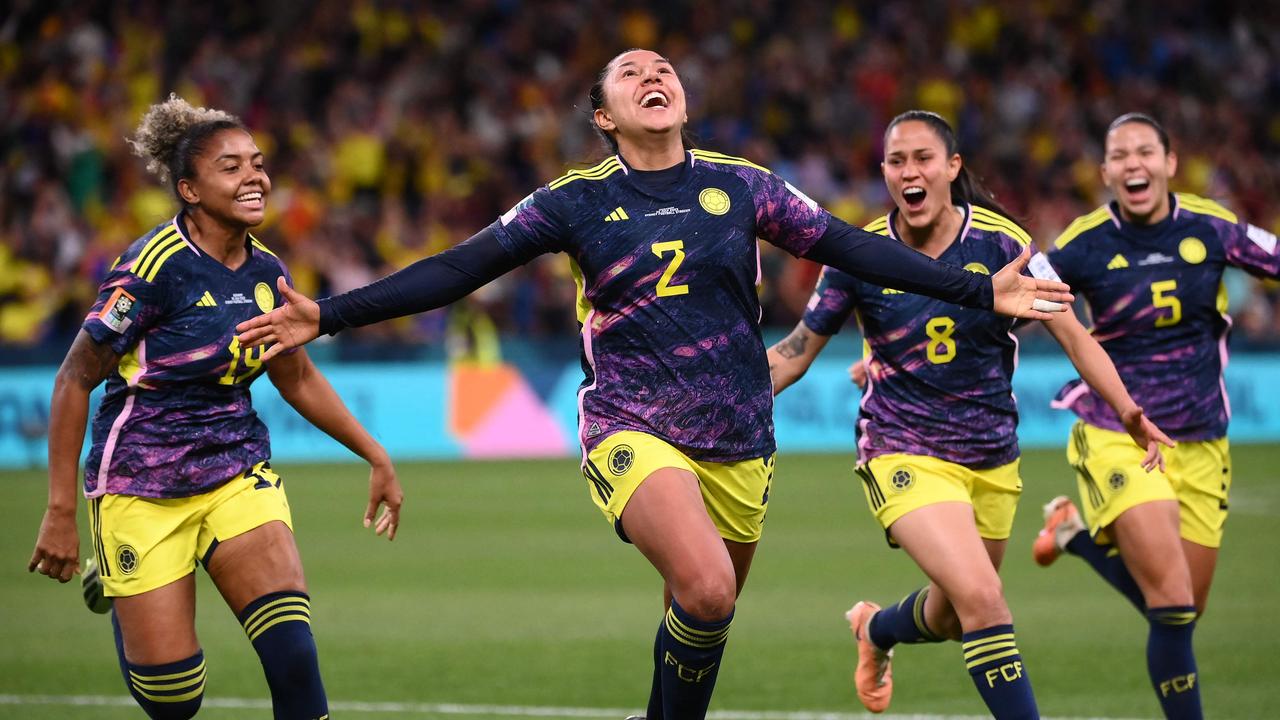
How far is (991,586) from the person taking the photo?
5.84 m

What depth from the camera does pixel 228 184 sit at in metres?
5.70

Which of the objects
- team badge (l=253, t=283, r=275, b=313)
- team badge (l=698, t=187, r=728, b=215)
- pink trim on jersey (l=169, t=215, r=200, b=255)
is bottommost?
team badge (l=253, t=283, r=275, b=313)

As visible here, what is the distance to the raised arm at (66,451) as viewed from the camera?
5.38m

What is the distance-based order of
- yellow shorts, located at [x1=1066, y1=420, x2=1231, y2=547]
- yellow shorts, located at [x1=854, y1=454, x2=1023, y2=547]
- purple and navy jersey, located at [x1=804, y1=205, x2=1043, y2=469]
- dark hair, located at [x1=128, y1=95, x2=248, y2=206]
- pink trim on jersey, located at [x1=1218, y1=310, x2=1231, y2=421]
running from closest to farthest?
dark hair, located at [x1=128, y1=95, x2=248, y2=206]
yellow shorts, located at [x1=854, y1=454, x2=1023, y2=547]
purple and navy jersey, located at [x1=804, y1=205, x2=1043, y2=469]
yellow shorts, located at [x1=1066, y1=420, x2=1231, y2=547]
pink trim on jersey, located at [x1=1218, y1=310, x2=1231, y2=421]

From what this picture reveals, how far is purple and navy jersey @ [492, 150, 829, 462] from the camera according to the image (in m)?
5.60

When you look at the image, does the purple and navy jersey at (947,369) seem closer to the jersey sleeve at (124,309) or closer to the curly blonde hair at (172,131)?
the curly blonde hair at (172,131)

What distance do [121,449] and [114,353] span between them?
0.33 metres

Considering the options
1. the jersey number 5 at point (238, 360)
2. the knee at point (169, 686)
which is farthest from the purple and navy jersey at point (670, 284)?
the knee at point (169, 686)

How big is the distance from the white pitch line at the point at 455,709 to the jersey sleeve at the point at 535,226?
101 inches

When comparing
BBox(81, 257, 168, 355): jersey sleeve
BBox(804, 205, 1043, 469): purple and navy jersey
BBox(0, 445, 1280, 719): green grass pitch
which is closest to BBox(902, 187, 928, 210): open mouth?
BBox(804, 205, 1043, 469): purple and navy jersey

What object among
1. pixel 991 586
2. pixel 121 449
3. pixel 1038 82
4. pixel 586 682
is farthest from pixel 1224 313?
pixel 1038 82

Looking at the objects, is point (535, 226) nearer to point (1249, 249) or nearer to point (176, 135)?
point (176, 135)

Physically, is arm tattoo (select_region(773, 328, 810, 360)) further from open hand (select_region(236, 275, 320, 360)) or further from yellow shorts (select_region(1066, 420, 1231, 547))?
open hand (select_region(236, 275, 320, 360))

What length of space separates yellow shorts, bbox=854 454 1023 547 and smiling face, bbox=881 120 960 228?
0.94 m
